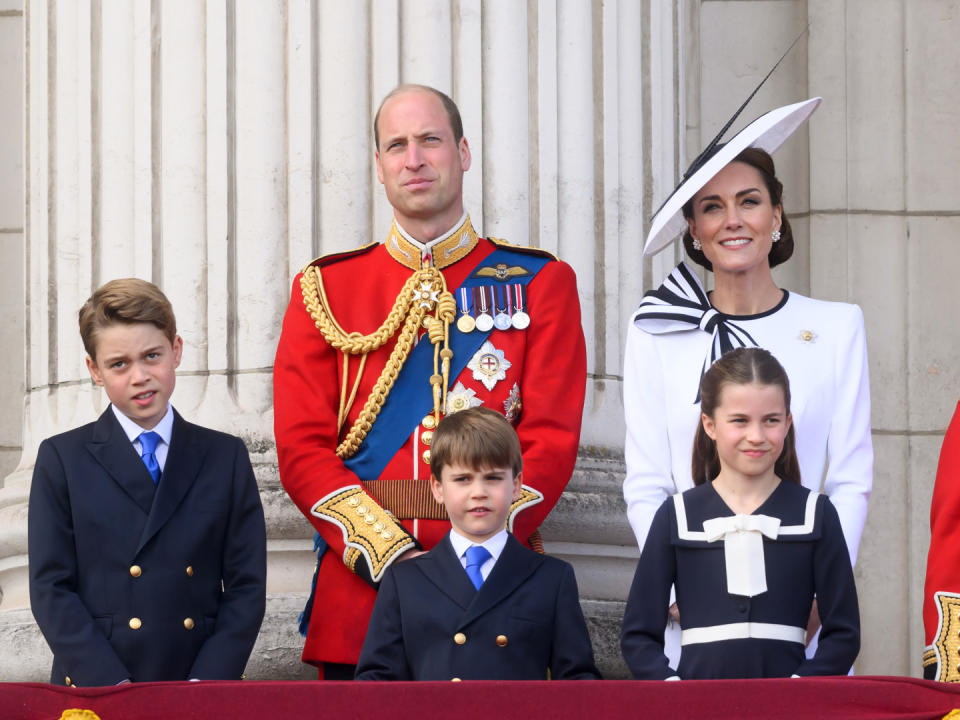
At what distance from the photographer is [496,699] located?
3.22m

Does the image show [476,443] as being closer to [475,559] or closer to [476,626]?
[475,559]

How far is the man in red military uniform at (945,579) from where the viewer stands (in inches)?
151

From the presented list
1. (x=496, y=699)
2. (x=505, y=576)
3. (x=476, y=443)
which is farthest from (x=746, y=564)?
(x=496, y=699)

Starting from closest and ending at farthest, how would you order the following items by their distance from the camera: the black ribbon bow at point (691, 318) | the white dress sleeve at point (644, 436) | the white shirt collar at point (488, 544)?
the white shirt collar at point (488, 544) → the white dress sleeve at point (644, 436) → the black ribbon bow at point (691, 318)

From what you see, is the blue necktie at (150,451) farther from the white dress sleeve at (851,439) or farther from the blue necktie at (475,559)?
the white dress sleeve at (851,439)

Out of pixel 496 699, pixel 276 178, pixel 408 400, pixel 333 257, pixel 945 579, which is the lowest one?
pixel 496 699

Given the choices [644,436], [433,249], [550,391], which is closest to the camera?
[644,436]

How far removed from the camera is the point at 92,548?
3.98 meters

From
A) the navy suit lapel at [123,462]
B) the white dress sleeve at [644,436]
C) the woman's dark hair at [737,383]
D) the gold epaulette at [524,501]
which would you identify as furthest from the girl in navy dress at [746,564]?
the navy suit lapel at [123,462]

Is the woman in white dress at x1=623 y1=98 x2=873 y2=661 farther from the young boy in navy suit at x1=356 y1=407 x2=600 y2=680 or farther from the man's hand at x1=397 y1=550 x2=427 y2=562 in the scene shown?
the man's hand at x1=397 y1=550 x2=427 y2=562

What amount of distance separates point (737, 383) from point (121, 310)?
4.44 ft

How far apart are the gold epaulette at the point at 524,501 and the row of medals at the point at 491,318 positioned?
1.49 ft

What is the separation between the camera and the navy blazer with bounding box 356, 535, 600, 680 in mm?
3848

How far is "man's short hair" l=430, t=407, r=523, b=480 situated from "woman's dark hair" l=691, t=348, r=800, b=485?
41 centimetres
